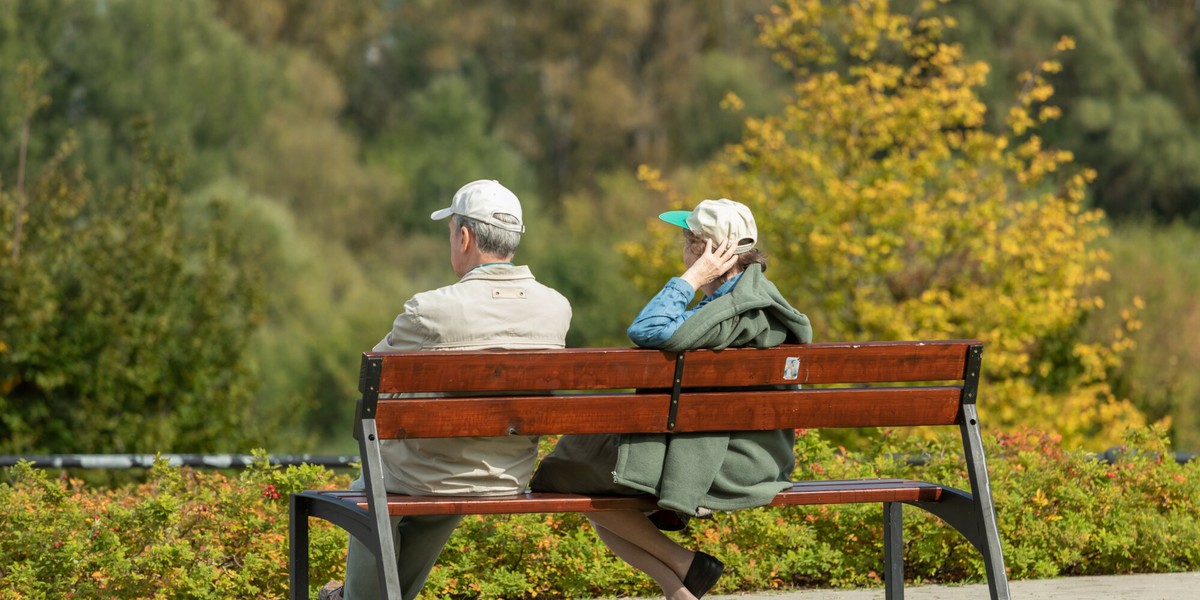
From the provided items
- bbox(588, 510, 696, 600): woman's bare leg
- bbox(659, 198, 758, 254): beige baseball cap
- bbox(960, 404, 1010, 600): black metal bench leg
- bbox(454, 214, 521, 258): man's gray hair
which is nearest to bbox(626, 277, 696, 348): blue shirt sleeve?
bbox(659, 198, 758, 254): beige baseball cap

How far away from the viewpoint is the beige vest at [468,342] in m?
4.49

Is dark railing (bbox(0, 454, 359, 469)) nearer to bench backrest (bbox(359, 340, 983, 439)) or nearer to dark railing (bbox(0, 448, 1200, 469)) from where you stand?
dark railing (bbox(0, 448, 1200, 469))

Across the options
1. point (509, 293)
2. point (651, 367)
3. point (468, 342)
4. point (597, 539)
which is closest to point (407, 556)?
point (468, 342)

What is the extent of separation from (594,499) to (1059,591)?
240 centimetres

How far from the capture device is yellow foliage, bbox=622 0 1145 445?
14883 millimetres

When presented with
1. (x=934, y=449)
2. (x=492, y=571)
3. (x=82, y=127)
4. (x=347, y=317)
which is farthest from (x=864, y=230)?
(x=82, y=127)

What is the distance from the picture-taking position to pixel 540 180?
60906 millimetres

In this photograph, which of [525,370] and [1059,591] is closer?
[525,370]

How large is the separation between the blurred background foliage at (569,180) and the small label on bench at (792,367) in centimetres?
998

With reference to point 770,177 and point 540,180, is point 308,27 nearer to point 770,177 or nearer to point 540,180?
point 540,180

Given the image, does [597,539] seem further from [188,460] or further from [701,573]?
[188,460]

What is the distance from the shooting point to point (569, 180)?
5975 cm

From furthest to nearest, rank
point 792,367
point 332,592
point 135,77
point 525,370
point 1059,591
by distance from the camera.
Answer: point 135,77 → point 1059,591 → point 332,592 → point 792,367 → point 525,370

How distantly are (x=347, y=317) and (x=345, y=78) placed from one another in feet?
66.3
